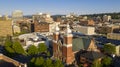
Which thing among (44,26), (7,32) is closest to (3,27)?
(7,32)

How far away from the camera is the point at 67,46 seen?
50.8 meters

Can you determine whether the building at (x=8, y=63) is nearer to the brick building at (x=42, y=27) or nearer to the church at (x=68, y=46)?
the church at (x=68, y=46)

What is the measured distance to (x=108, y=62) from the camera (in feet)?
166

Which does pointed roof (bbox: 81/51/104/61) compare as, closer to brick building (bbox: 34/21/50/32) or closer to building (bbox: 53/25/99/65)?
building (bbox: 53/25/99/65)

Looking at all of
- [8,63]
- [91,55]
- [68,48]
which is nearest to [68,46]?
[68,48]

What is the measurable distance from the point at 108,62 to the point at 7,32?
95851 millimetres

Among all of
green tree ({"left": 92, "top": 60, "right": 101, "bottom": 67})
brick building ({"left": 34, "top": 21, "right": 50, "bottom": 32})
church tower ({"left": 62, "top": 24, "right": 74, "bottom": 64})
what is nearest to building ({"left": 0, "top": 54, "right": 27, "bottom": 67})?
church tower ({"left": 62, "top": 24, "right": 74, "bottom": 64})

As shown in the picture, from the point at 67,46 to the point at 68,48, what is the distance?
0.57 metres

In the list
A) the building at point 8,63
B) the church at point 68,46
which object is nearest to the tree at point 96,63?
the church at point 68,46

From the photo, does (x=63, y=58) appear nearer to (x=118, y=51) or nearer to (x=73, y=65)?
(x=73, y=65)

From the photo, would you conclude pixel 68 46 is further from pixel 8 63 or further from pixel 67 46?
pixel 8 63

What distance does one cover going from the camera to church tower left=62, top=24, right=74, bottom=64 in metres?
50.3

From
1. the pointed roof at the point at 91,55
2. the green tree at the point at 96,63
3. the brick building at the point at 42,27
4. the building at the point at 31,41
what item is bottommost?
the brick building at the point at 42,27

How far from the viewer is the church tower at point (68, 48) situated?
50281 mm
